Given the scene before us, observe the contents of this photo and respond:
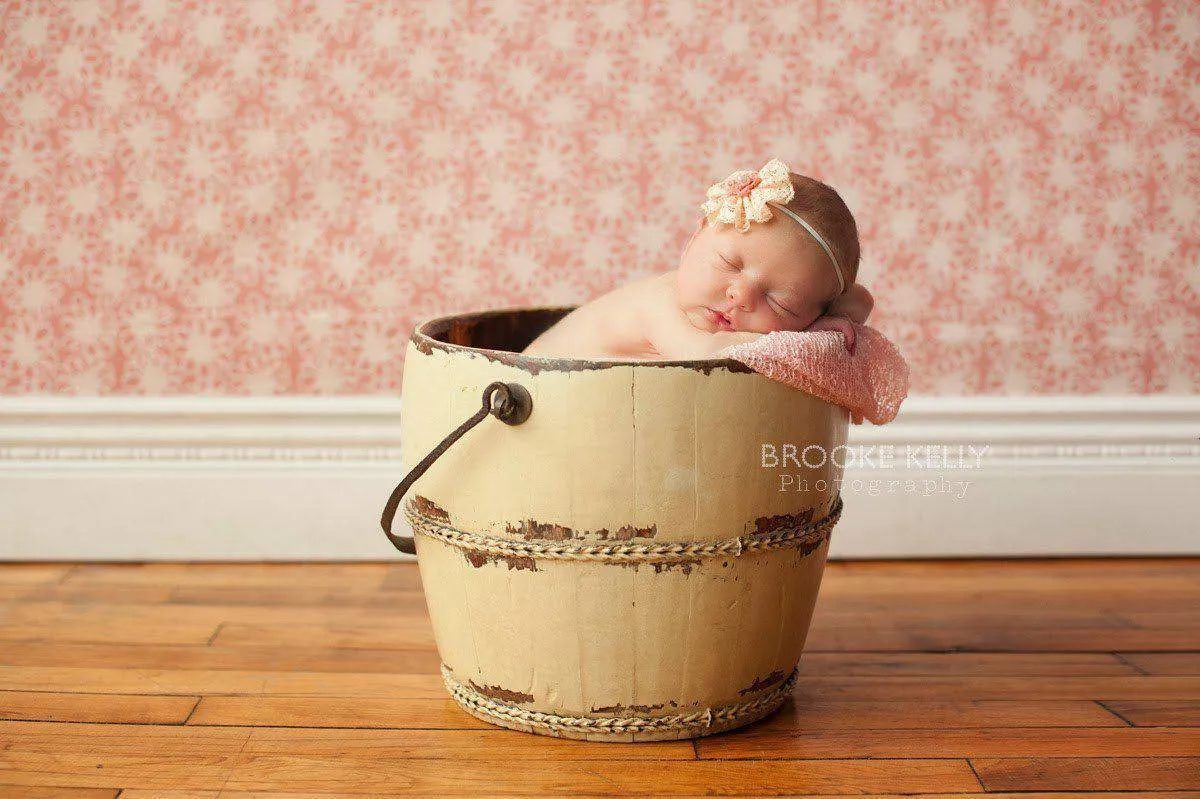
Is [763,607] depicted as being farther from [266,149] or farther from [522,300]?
[266,149]

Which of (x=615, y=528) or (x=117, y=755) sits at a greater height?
(x=615, y=528)

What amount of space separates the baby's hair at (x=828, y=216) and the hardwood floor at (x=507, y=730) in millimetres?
479

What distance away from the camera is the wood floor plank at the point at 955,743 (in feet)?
3.59

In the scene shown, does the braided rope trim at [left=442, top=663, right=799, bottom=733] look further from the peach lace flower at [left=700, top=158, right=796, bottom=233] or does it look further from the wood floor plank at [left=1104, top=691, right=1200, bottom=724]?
the peach lace flower at [left=700, top=158, right=796, bottom=233]

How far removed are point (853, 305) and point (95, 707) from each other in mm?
907

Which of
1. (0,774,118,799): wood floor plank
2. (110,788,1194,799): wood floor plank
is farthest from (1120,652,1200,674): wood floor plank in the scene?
(0,774,118,799): wood floor plank

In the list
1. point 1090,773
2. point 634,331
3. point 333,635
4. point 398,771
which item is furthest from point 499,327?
point 1090,773

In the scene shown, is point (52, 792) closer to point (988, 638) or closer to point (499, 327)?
point (499, 327)

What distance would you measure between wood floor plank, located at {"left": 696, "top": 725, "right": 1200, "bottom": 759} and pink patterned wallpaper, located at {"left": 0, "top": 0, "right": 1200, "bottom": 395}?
2.34ft

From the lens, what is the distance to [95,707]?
3.89 ft

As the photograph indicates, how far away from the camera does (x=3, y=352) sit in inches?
66.3

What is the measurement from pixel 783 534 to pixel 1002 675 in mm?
404

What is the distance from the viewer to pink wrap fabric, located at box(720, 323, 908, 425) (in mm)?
1012

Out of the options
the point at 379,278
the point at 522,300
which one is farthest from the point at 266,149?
the point at 522,300
